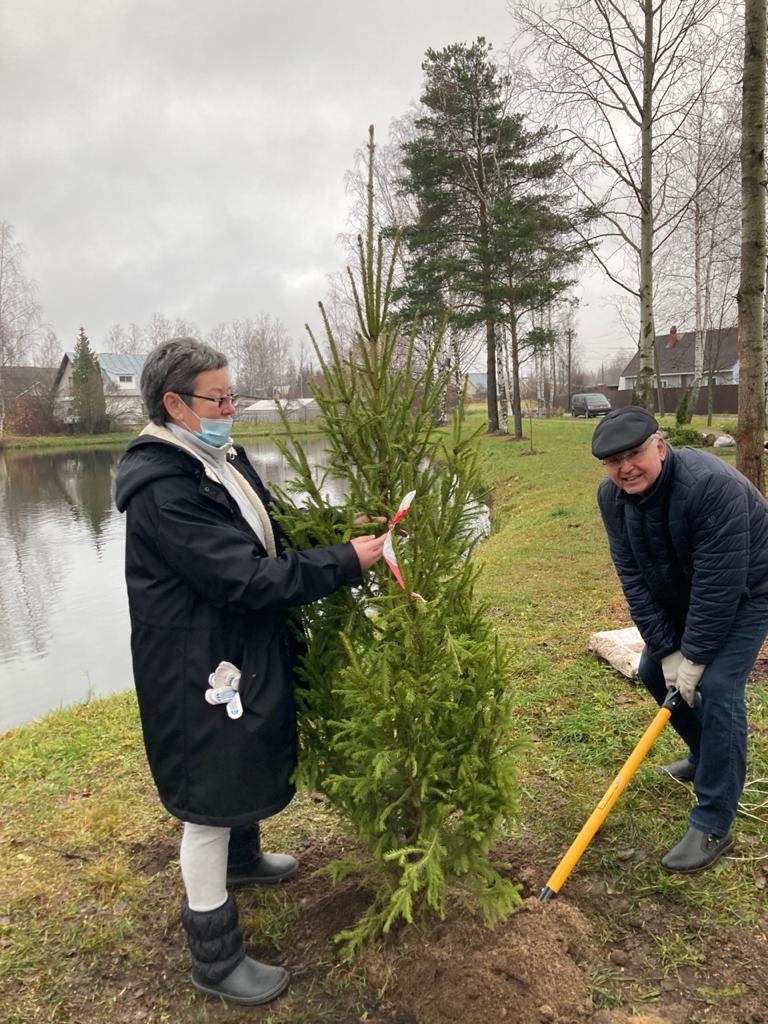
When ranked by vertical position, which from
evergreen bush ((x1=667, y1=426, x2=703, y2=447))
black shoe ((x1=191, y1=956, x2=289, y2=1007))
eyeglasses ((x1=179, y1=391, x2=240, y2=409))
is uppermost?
eyeglasses ((x1=179, y1=391, x2=240, y2=409))

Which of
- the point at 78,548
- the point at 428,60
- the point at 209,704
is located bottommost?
the point at 78,548

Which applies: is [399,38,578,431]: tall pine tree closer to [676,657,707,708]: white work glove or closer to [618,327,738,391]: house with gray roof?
[676,657,707,708]: white work glove

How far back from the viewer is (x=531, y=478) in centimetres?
1681

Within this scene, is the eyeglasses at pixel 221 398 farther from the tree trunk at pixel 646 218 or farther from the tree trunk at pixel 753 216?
the tree trunk at pixel 646 218

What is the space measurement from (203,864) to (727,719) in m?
2.26

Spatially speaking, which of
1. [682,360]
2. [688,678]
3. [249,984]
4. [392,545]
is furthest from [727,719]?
[682,360]

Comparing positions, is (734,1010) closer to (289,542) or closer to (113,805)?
(289,542)

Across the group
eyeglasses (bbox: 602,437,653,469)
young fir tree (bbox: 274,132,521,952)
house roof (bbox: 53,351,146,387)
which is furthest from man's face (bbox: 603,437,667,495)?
house roof (bbox: 53,351,146,387)

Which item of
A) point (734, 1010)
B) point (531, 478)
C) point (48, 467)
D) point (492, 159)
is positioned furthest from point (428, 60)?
point (734, 1010)

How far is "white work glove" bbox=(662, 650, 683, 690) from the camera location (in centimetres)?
319

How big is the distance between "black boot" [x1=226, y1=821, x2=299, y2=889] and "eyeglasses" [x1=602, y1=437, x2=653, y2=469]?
236 cm

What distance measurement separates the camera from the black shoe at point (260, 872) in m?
3.20

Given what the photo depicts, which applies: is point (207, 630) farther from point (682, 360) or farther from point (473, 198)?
Answer: point (682, 360)

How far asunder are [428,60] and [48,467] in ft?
84.4
